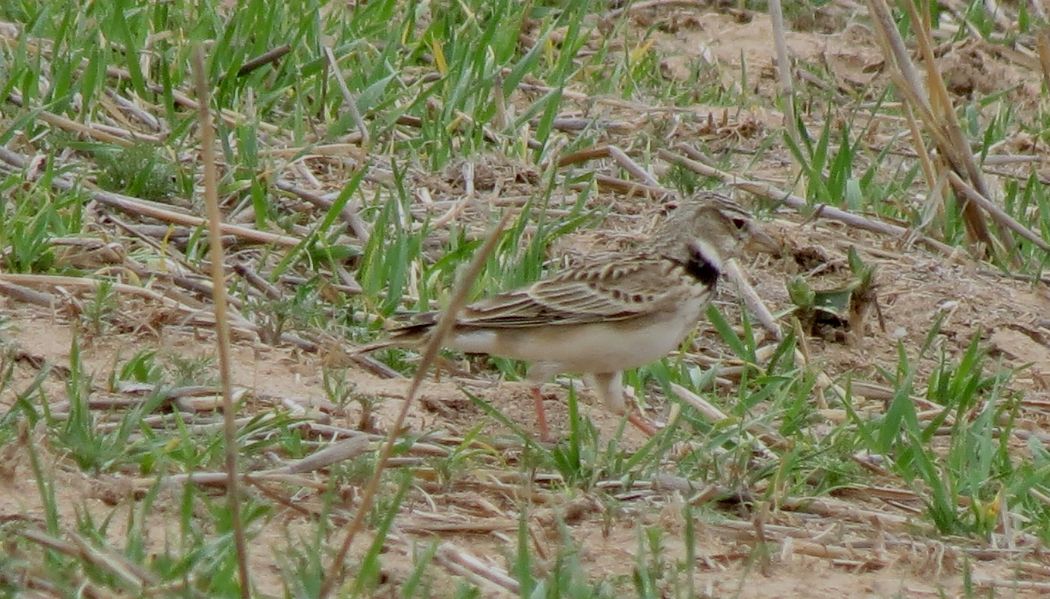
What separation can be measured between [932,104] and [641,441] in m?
2.65

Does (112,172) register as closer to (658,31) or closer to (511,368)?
(511,368)

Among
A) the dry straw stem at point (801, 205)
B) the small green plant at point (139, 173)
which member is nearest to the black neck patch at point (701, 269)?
the dry straw stem at point (801, 205)

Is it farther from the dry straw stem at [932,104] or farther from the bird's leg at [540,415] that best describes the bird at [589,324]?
the dry straw stem at [932,104]

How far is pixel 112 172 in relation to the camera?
738 cm

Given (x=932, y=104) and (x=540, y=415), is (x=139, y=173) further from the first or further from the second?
(x=932, y=104)

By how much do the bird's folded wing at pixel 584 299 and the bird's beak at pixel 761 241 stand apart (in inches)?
22.3

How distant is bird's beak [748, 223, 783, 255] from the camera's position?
6.90m

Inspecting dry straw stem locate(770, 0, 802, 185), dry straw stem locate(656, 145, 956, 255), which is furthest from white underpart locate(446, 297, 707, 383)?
dry straw stem locate(770, 0, 802, 185)

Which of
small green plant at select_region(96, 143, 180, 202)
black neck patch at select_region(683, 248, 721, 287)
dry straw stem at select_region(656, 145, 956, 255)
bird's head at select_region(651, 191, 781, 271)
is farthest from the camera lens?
dry straw stem at select_region(656, 145, 956, 255)

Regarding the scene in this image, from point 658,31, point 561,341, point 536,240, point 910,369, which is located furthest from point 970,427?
point 658,31

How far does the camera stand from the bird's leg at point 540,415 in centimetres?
594

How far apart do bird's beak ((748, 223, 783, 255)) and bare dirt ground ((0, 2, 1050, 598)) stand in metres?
0.38

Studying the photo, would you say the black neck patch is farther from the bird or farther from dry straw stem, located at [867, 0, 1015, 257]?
dry straw stem, located at [867, 0, 1015, 257]

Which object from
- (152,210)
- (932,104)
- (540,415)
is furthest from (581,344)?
(932,104)
